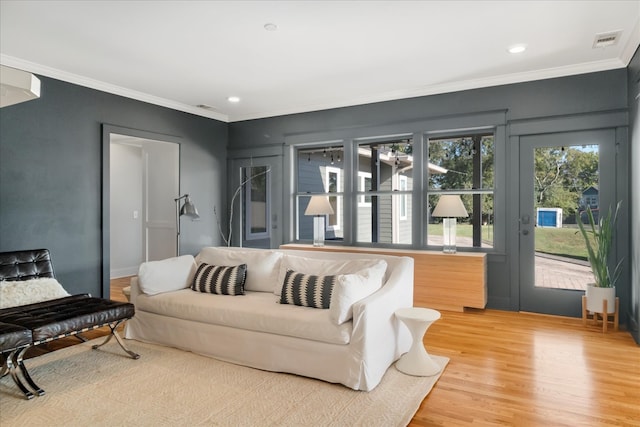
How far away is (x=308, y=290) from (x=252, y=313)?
17.5 inches

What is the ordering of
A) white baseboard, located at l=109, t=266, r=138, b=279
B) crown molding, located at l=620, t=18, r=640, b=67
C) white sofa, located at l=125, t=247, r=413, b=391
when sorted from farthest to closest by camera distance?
1. white baseboard, located at l=109, t=266, r=138, b=279
2. crown molding, located at l=620, t=18, r=640, b=67
3. white sofa, located at l=125, t=247, r=413, b=391

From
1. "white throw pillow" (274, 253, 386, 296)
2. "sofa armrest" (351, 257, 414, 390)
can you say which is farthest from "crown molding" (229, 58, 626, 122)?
"white throw pillow" (274, 253, 386, 296)

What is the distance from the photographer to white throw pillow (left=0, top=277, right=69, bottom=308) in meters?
3.38

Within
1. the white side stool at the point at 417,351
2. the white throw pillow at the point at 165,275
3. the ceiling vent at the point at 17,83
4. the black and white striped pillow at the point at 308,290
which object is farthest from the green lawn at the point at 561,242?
the ceiling vent at the point at 17,83

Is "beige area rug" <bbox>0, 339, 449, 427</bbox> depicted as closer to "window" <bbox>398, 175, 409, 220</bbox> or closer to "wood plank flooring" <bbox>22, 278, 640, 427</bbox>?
"wood plank flooring" <bbox>22, 278, 640, 427</bbox>

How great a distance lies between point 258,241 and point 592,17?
16.5ft

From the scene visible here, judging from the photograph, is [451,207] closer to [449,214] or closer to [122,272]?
[449,214]

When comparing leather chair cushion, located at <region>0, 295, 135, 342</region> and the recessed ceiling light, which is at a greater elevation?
the recessed ceiling light

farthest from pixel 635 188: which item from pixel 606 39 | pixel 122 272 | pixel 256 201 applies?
pixel 122 272

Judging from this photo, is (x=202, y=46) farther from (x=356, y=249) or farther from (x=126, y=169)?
(x=126, y=169)

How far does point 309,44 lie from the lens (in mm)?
3824

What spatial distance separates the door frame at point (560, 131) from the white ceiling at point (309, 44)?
1.63 ft

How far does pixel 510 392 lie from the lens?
2732 mm

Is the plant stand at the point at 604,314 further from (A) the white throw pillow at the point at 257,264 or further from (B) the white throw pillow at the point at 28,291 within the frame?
(B) the white throw pillow at the point at 28,291
